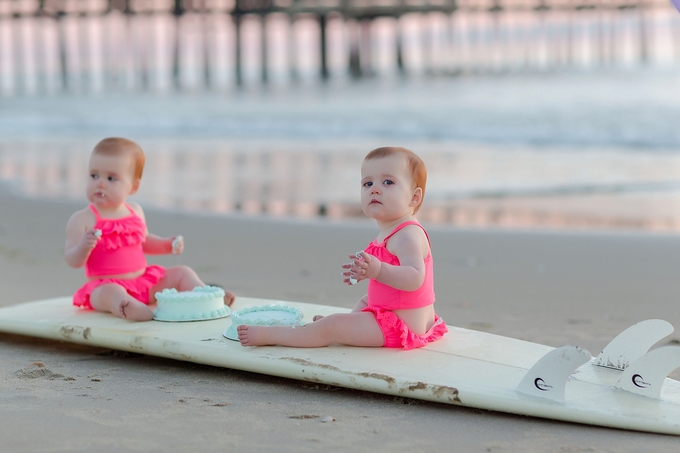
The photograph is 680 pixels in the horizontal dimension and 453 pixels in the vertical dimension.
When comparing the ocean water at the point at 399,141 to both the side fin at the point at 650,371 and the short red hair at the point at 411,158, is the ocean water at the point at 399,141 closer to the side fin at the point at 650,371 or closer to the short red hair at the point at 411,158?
the short red hair at the point at 411,158

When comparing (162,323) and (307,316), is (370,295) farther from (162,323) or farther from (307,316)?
(162,323)

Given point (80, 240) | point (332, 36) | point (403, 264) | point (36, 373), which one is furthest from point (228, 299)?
point (332, 36)

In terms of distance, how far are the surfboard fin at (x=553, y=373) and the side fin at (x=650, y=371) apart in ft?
0.72

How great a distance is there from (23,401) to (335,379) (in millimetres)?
1001

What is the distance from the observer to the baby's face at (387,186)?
10.2 ft

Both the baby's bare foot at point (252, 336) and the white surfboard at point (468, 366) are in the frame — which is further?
the baby's bare foot at point (252, 336)

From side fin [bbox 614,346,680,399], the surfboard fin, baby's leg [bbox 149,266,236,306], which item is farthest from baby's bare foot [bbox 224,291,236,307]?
side fin [bbox 614,346,680,399]

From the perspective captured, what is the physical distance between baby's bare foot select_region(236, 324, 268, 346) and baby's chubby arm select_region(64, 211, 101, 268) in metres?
0.85

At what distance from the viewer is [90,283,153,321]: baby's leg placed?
140 inches

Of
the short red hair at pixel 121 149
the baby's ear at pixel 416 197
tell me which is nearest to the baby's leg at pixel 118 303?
the short red hair at pixel 121 149

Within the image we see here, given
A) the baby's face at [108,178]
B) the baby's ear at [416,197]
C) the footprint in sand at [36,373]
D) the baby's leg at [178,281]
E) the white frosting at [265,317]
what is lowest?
the footprint in sand at [36,373]

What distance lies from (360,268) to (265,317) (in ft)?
2.04

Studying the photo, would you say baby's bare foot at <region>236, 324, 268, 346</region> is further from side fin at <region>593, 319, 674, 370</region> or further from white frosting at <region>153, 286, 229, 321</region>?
side fin at <region>593, 319, 674, 370</region>

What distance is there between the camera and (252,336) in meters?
3.14
